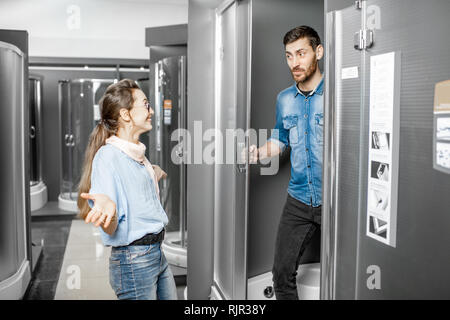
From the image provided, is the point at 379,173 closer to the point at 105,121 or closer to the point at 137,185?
the point at 137,185

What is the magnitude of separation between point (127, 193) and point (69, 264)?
8.01 feet

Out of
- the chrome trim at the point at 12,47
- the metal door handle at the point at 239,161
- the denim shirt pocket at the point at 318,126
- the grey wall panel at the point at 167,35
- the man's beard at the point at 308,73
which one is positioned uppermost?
the grey wall panel at the point at 167,35

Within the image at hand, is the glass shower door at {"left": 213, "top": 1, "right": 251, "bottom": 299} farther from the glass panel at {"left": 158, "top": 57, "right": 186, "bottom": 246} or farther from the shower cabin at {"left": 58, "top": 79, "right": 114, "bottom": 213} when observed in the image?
the shower cabin at {"left": 58, "top": 79, "right": 114, "bottom": 213}

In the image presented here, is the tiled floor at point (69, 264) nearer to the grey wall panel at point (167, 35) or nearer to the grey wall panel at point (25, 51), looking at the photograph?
the grey wall panel at point (25, 51)

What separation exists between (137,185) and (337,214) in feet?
2.27

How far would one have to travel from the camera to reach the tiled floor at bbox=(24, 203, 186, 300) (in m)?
3.06

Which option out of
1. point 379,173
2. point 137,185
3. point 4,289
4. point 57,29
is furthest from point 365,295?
point 57,29

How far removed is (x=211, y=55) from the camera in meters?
2.55

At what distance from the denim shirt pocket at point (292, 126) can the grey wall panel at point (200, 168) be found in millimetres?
498

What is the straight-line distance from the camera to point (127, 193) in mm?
1569

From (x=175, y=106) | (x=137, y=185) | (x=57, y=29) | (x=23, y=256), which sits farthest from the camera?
(x=57, y=29)

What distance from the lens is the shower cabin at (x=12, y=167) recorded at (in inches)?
107

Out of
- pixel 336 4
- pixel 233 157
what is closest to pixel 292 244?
pixel 233 157

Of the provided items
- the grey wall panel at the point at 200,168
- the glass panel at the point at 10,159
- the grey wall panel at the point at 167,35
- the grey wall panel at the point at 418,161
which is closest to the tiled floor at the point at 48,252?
the glass panel at the point at 10,159
